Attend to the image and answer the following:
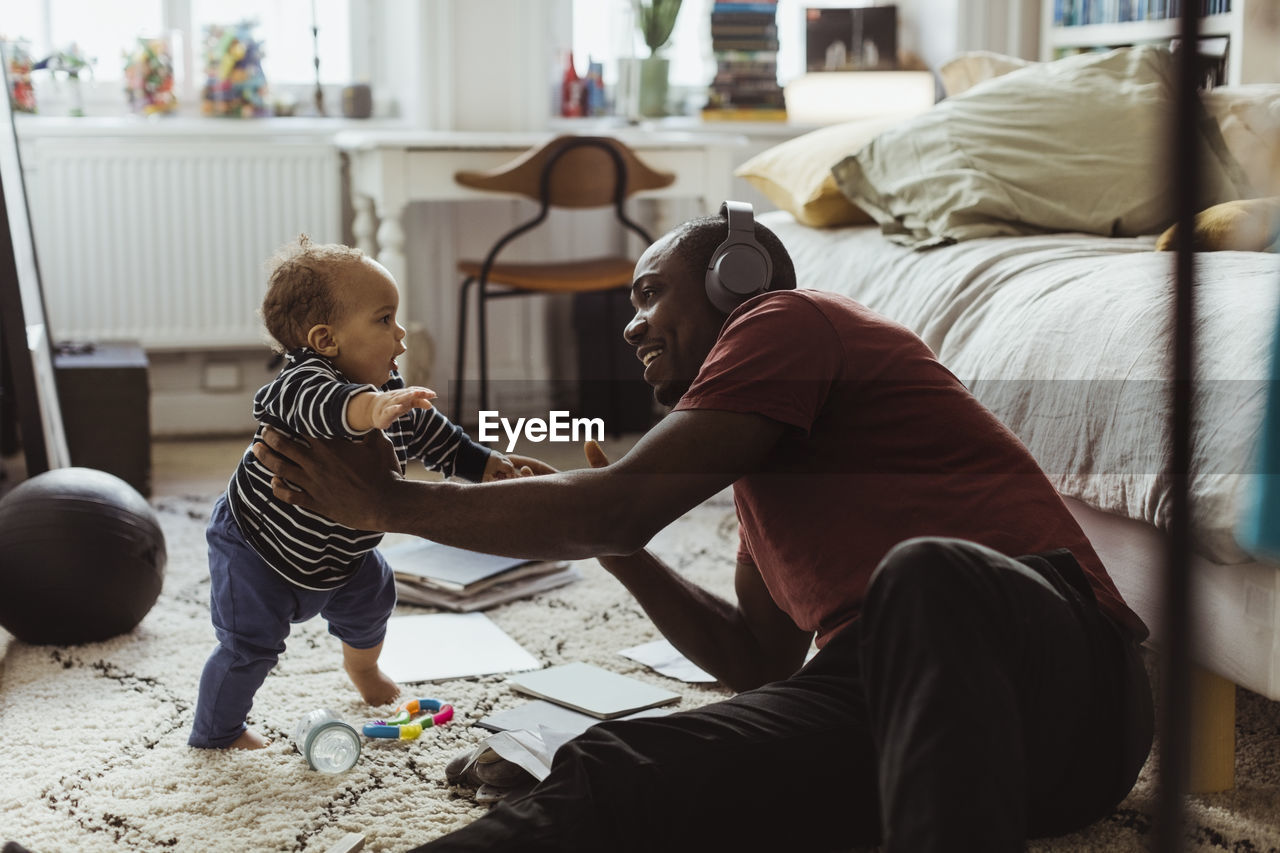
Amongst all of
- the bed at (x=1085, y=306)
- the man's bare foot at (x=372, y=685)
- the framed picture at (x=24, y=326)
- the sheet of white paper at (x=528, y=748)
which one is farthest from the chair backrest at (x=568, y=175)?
the sheet of white paper at (x=528, y=748)

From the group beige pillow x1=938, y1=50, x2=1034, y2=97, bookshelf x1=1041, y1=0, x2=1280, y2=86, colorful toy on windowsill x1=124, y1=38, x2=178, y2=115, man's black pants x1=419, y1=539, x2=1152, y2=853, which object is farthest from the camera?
colorful toy on windowsill x1=124, y1=38, x2=178, y2=115

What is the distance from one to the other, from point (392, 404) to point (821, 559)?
0.43 metres

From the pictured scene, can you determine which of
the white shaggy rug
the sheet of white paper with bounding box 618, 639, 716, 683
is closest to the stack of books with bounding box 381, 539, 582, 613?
the white shaggy rug

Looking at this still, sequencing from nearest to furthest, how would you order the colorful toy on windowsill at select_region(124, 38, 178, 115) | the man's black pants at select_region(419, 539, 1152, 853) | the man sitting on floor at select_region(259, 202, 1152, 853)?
the man's black pants at select_region(419, 539, 1152, 853) < the man sitting on floor at select_region(259, 202, 1152, 853) < the colorful toy on windowsill at select_region(124, 38, 178, 115)

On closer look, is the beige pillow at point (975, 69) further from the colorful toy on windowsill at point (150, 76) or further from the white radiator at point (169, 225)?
the colorful toy on windowsill at point (150, 76)

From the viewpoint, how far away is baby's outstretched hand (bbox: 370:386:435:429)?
1234 millimetres

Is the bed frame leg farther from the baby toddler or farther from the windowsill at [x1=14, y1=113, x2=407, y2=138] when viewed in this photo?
the windowsill at [x1=14, y1=113, x2=407, y2=138]

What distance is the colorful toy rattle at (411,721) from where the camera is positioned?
5.28 ft

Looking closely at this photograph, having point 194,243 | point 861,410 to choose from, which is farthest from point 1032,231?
point 194,243

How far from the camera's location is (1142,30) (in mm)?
3174

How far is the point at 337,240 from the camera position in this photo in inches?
140

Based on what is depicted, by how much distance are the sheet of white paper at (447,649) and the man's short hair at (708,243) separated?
74cm

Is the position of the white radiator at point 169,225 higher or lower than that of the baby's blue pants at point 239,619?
higher

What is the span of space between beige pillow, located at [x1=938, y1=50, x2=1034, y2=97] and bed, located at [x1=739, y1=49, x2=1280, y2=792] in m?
0.35
